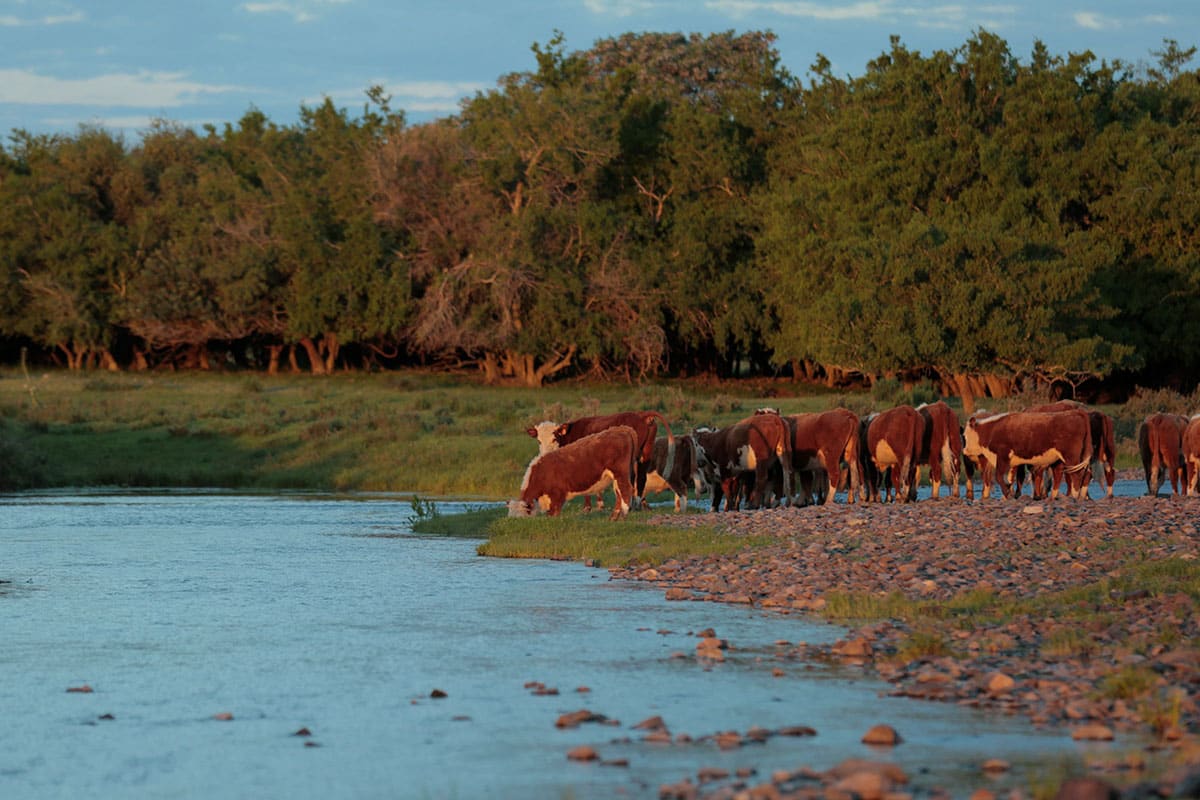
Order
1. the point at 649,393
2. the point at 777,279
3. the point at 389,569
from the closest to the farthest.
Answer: the point at 389,569
the point at 649,393
the point at 777,279

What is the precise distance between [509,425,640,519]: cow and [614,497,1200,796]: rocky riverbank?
38.6 inches

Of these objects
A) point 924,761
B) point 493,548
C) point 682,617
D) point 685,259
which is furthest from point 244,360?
point 924,761

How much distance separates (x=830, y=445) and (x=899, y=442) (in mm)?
1038

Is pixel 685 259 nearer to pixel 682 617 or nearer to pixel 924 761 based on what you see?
pixel 682 617

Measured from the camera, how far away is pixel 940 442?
23.2 m

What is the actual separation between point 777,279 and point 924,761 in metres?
46.1

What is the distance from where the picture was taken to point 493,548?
18.8m

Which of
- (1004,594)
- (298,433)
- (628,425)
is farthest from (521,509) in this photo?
(298,433)

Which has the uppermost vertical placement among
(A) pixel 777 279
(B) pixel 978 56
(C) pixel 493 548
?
(B) pixel 978 56

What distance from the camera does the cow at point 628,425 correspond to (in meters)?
22.1

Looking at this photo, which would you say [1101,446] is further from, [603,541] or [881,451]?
[603,541]

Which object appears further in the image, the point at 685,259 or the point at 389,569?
the point at 685,259

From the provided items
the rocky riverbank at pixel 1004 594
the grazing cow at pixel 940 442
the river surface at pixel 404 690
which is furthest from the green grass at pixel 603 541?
the grazing cow at pixel 940 442

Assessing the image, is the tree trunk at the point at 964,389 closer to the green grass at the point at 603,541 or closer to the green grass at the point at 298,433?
the green grass at the point at 298,433
